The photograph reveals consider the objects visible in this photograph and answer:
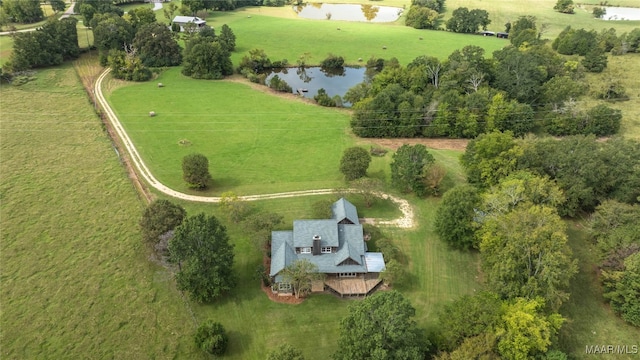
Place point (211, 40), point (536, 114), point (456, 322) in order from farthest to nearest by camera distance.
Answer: point (211, 40) < point (536, 114) < point (456, 322)

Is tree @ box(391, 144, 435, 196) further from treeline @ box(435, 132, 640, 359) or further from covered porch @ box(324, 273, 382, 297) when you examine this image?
covered porch @ box(324, 273, 382, 297)

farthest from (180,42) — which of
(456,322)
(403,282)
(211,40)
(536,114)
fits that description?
(456,322)

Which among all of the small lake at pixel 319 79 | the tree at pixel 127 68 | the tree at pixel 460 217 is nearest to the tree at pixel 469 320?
the tree at pixel 460 217

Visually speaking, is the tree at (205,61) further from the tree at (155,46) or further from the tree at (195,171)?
the tree at (195,171)

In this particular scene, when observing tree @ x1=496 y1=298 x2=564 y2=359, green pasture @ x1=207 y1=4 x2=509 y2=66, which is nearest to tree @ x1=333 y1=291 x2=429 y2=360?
tree @ x1=496 y1=298 x2=564 y2=359

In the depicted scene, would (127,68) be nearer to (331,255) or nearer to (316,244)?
(316,244)

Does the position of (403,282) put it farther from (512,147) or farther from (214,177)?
(214,177)
